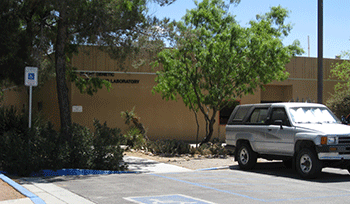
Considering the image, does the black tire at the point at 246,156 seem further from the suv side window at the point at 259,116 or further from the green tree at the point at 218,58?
the green tree at the point at 218,58

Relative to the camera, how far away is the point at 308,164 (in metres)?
11.8

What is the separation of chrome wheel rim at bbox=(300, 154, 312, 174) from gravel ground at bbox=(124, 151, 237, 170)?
138 inches

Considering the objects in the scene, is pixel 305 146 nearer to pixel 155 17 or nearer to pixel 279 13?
pixel 155 17

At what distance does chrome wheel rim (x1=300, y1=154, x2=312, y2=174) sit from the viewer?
11.7m

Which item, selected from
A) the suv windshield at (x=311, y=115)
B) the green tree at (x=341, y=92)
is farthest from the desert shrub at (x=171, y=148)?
the green tree at (x=341, y=92)

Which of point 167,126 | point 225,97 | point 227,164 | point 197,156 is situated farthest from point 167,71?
point 167,126

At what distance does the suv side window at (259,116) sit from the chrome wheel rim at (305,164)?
216cm

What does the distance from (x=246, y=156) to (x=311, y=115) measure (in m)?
2.46

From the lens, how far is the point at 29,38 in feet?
54.2

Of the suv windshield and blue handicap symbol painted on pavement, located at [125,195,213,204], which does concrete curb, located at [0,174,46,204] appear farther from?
the suv windshield

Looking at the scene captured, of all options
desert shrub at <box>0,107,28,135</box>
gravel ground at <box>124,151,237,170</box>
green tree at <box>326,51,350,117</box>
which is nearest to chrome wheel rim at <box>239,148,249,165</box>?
gravel ground at <box>124,151,237,170</box>

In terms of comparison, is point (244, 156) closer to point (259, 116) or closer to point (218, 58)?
point (259, 116)

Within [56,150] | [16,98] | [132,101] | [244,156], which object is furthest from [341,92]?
[16,98]

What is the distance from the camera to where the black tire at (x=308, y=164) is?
1158 centimetres
